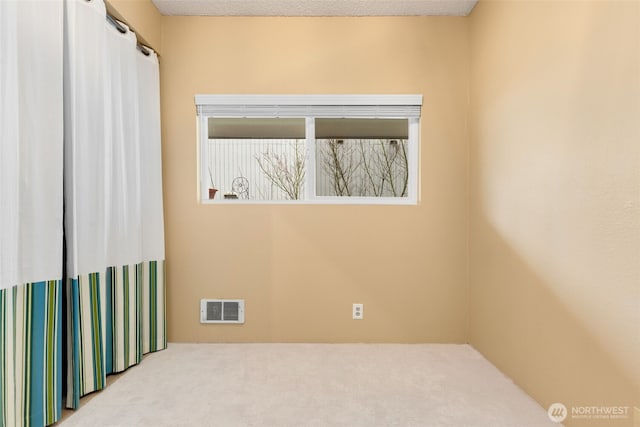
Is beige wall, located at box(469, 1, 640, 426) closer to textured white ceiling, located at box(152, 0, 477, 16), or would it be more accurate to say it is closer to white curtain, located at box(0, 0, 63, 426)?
textured white ceiling, located at box(152, 0, 477, 16)

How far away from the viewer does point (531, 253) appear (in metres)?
1.93

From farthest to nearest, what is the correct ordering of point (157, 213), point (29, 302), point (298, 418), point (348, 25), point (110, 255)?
point (348, 25), point (157, 213), point (110, 255), point (298, 418), point (29, 302)

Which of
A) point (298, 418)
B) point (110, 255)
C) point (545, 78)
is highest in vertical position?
point (545, 78)

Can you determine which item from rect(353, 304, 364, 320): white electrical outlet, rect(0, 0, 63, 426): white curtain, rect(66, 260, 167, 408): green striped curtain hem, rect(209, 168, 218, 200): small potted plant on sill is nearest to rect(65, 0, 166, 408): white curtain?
rect(66, 260, 167, 408): green striped curtain hem

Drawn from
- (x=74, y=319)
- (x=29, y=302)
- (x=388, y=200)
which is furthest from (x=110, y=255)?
(x=388, y=200)

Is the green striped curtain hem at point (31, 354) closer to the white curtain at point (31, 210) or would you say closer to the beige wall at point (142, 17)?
the white curtain at point (31, 210)

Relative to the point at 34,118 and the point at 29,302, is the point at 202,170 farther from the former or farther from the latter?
the point at 29,302

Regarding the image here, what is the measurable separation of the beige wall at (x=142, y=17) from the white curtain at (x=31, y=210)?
518 millimetres

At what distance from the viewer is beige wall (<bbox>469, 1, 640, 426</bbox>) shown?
1.34 m

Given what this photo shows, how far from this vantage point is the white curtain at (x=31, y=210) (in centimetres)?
144

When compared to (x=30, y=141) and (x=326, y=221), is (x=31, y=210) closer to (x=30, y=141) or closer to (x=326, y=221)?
(x=30, y=141)

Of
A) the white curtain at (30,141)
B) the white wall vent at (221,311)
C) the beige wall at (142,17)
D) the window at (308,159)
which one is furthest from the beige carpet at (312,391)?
the beige wall at (142,17)

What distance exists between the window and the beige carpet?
1.15m

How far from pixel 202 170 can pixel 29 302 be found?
150 cm
